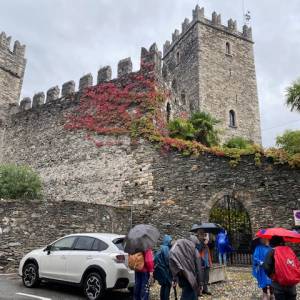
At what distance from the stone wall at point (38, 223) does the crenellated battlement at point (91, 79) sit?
720 cm

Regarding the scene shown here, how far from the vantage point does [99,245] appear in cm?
743

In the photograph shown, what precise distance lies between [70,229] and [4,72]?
15.1 meters

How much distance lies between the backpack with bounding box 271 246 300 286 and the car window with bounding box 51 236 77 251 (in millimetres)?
4736

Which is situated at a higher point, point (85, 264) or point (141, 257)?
point (141, 257)

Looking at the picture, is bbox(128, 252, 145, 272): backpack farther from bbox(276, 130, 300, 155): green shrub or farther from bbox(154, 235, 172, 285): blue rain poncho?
bbox(276, 130, 300, 155): green shrub

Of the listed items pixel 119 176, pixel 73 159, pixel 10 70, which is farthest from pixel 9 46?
pixel 119 176

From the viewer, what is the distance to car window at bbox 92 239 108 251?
7317 millimetres

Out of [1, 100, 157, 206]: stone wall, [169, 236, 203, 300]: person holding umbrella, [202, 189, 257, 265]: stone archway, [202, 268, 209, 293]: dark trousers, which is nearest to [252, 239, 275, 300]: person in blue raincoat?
[202, 268, 209, 293]: dark trousers

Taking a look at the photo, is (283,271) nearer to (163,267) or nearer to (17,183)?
(163,267)

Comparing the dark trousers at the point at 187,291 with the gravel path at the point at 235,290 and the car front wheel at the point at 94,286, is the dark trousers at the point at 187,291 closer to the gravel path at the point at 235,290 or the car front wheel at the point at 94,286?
the car front wheel at the point at 94,286

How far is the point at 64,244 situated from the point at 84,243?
0.62 m

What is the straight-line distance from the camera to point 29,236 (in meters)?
11.4

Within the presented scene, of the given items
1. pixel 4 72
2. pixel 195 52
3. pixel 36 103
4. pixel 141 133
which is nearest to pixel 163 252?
pixel 141 133

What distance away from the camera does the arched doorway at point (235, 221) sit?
12836mm
